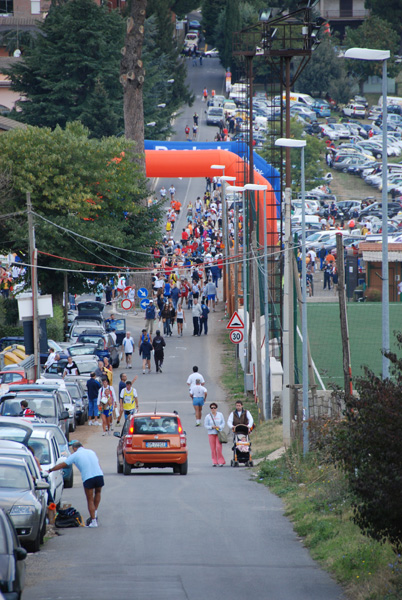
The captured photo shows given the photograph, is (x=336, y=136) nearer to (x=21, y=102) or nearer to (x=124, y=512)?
(x=21, y=102)

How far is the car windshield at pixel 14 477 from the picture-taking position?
50.3 ft

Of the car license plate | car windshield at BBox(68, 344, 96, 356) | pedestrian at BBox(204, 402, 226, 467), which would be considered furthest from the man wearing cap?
the car license plate

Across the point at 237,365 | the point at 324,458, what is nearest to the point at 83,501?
the point at 324,458

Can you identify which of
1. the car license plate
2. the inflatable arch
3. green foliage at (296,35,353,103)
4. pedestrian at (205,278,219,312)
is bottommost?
the car license plate

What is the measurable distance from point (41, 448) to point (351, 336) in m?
29.7

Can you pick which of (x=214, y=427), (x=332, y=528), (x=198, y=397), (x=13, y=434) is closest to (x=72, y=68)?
(x=198, y=397)

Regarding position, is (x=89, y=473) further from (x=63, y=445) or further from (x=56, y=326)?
(x=56, y=326)

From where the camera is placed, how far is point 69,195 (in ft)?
152

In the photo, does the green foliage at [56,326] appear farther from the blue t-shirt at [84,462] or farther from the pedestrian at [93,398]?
the blue t-shirt at [84,462]

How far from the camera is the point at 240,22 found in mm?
135375

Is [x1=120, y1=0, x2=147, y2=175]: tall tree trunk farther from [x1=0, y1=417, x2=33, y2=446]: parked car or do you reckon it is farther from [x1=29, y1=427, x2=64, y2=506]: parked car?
[x1=29, y1=427, x2=64, y2=506]: parked car

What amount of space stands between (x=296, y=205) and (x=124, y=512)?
67.5m

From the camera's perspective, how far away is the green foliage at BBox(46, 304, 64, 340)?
151ft

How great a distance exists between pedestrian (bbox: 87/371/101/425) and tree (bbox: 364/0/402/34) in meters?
108
